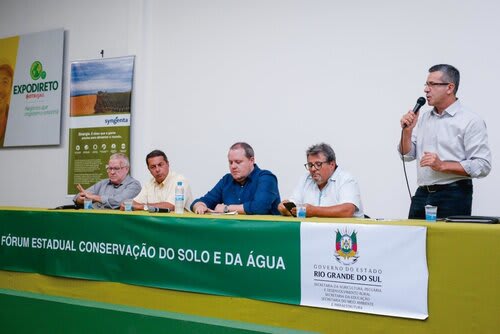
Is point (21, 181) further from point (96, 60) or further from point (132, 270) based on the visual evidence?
point (132, 270)

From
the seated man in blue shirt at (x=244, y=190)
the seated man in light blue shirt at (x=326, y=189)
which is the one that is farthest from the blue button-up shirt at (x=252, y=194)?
the seated man in light blue shirt at (x=326, y=189)

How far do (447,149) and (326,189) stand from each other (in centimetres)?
66

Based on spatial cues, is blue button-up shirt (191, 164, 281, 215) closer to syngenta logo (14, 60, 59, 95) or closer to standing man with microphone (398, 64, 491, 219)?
standing man with microphone (398, 64, 491, 219)

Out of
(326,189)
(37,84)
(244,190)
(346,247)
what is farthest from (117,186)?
(346,247)

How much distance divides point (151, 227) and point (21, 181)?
3.81 meters

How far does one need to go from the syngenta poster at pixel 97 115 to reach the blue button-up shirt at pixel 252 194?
5.52 feet

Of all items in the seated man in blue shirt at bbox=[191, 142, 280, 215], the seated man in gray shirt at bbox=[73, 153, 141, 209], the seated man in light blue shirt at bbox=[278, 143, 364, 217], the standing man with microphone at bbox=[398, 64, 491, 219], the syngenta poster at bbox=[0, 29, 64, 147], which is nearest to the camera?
the standing man with microphone at bbox=[398, 64, 491, 219]

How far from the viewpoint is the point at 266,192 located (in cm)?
294

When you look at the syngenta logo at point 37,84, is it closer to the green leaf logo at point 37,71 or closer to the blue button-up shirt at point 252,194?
the green leaf logo at point 37,71

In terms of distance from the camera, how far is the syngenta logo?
16.8 feet

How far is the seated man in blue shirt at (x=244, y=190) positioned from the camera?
2867mm

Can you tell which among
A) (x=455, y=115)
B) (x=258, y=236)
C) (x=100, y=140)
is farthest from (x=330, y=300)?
(x=100, y=140)

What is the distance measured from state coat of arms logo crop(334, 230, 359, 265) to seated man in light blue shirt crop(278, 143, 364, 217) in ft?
2.00

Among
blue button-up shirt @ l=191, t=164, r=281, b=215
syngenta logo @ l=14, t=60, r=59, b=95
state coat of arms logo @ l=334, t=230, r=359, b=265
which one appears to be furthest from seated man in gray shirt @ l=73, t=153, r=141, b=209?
state coat of arms logo @ l=334, t=230, r=359, b=265
